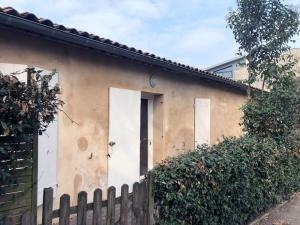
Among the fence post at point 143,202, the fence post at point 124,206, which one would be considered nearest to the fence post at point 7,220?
the fence post at point 124,206

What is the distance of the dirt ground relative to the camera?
7387mm

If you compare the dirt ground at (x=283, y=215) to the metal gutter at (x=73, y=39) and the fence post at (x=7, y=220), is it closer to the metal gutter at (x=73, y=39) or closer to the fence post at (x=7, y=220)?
the metal gutter at (x=73, y=39)

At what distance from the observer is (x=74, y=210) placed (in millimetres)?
3576

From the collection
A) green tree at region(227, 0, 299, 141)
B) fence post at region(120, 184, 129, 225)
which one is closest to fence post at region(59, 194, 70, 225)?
fence post at region(120, 184, 129, 225)

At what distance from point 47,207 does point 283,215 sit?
5.85m

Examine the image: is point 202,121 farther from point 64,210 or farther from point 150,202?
point 64,210

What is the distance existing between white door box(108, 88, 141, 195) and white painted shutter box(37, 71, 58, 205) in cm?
159

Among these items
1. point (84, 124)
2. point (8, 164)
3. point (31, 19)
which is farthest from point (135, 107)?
point (8, 164)

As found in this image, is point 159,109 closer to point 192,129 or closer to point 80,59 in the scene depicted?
point 192,129

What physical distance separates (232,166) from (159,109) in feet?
13.8

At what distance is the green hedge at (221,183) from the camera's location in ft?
15.4

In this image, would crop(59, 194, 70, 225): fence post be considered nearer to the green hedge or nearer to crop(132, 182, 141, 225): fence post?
crop(132, 182, 141, 225): fence post

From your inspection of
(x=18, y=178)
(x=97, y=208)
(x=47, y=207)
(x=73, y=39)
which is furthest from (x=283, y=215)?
(x=18, y=178)

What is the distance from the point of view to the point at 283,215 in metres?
7.99
